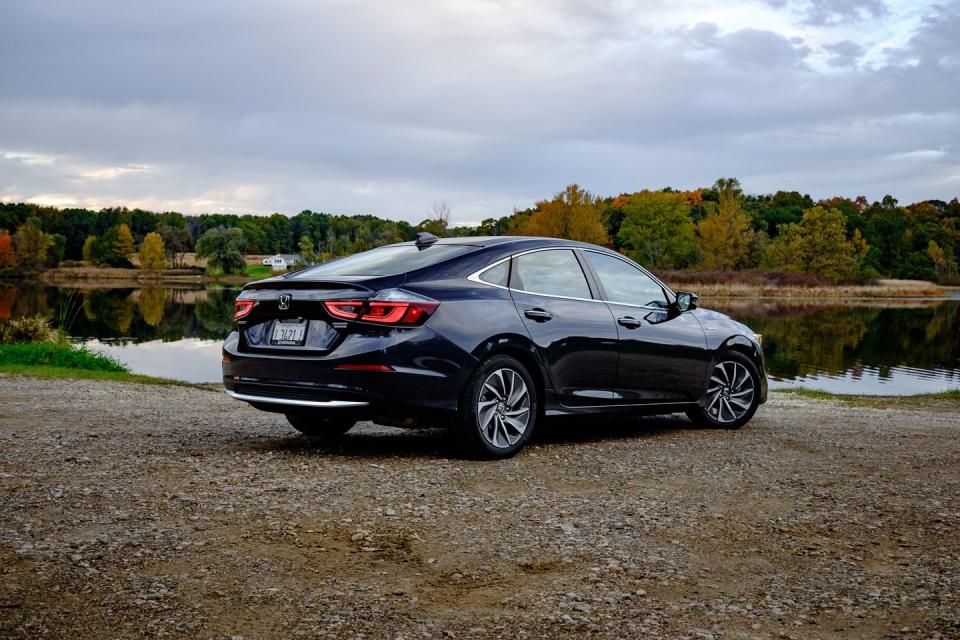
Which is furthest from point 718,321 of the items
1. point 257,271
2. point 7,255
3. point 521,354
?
point 257,271

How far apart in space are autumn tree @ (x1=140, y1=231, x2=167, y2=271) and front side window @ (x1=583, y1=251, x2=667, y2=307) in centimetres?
13904

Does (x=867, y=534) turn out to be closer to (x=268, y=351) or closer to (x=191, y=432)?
(x=268, y=351)

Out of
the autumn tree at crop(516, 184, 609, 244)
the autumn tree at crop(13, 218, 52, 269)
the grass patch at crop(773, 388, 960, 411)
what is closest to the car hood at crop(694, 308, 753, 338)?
the grass patch at crop(773, 388, 960, 411)

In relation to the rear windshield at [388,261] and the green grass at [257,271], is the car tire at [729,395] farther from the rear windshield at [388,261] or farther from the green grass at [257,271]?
the green grass at [257,271]

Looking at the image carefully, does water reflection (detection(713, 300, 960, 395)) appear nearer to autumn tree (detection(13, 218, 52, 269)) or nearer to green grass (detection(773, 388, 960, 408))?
green grass (detection(773, 388, 960, 408))

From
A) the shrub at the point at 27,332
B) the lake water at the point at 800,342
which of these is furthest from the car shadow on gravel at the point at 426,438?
the shrub at the point at 27,332

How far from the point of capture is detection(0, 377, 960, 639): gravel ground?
349 cm

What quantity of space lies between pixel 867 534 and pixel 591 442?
317cm

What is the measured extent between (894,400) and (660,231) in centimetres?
8814

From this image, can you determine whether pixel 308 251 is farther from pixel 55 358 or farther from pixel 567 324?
pixel 567 324

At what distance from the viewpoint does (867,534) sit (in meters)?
4.86

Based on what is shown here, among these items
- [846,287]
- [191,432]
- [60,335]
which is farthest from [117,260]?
[191,432]

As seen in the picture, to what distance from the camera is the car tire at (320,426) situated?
795 centimetres

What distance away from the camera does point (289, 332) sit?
21.5ft
